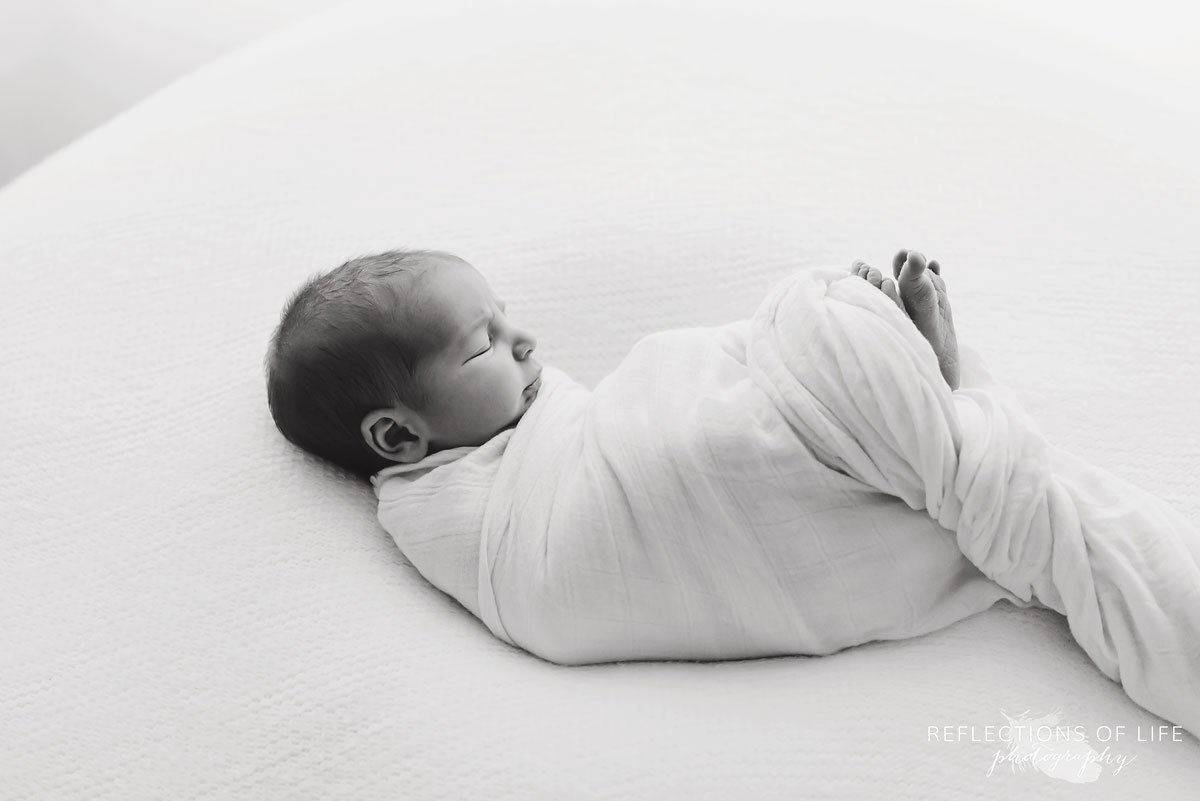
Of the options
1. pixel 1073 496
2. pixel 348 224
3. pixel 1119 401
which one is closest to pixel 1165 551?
pixel 1073 496

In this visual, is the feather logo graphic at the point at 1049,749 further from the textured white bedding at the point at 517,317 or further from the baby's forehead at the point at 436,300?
the baby's forehead at the point at 436,300

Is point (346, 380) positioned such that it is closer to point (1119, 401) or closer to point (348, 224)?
point (348, 224)

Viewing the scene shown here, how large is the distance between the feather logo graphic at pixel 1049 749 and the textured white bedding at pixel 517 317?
0.01 metres

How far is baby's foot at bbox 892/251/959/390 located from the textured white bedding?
0.22 m

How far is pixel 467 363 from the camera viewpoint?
1.15 meters

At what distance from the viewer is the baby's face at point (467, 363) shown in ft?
3.72

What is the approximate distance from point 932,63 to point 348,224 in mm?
828

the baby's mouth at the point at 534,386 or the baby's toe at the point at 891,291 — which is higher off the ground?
the baby's toe at the point at 891,291

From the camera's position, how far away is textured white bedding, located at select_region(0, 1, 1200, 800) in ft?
3.24

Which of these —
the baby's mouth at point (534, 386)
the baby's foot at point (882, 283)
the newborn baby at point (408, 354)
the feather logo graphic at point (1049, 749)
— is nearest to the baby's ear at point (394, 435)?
the newborn baby at point (408, 354)

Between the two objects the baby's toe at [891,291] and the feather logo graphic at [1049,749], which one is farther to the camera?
the baby's toe at [891,291]

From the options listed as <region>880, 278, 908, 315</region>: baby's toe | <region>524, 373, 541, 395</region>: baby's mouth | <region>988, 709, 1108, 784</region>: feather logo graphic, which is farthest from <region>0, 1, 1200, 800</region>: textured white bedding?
<region>880, 278, 908, 315</region>: baby's toe

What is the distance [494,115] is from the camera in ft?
5.16

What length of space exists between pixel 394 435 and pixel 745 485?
1.16ft
